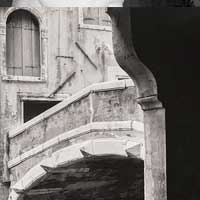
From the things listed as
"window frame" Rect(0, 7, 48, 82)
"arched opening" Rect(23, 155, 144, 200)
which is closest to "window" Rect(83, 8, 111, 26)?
"window frame" Rect(0, 7, 48, 82)

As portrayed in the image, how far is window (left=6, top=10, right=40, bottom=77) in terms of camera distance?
5.41 ft

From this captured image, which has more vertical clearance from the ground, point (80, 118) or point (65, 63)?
point (65, 63)

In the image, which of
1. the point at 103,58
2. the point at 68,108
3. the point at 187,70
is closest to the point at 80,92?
the point at 68,108

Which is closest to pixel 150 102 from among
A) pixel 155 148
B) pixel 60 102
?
pixel 155 148

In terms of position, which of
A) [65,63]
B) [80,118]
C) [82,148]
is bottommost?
[82,148]

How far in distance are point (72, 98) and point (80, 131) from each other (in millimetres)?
201

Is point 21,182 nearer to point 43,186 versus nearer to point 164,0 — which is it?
point 43,186

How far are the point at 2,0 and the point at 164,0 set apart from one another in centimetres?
36

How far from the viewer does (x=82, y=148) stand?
209 cm

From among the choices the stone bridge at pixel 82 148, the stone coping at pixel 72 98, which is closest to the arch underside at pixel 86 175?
the stone bridge at pixel 82 148

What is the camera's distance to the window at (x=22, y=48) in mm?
1647

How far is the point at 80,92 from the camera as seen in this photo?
189cm

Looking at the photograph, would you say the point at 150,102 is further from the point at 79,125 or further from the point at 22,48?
the point at 79,125

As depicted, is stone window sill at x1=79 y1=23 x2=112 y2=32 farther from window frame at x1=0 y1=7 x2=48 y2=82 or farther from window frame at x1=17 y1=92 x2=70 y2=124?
window frame at x1=17 y1=92 x2=70 y2=124
